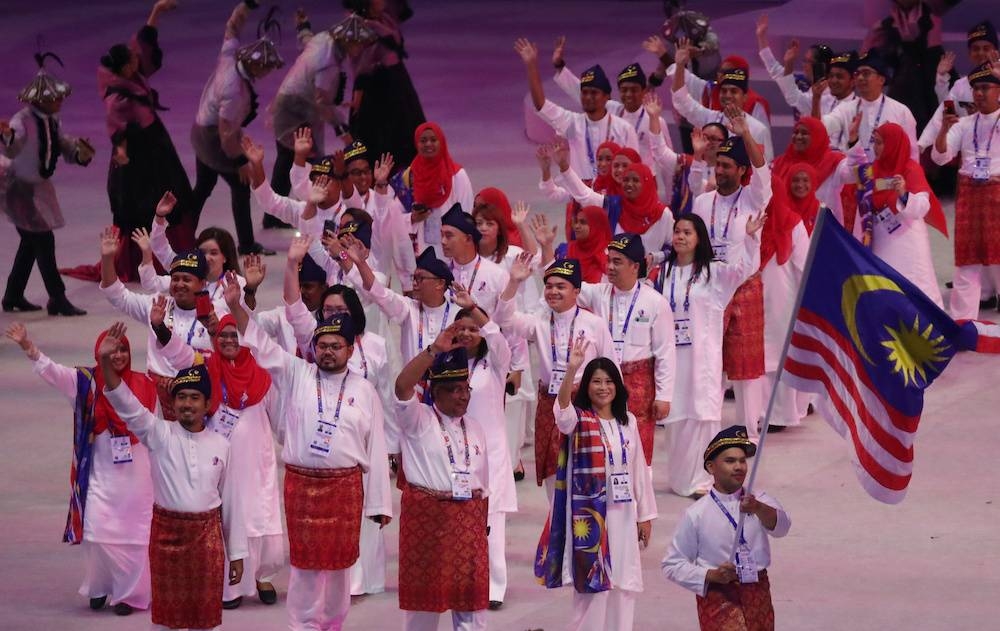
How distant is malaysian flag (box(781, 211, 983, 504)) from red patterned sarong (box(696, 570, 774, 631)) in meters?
0.65

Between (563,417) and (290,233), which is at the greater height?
(290,233)

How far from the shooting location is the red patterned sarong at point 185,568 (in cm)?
911

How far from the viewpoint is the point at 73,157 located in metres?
14.5

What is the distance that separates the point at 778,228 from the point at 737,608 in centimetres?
458

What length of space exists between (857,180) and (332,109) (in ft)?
13.9

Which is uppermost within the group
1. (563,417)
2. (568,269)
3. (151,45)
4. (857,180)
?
(151,45)

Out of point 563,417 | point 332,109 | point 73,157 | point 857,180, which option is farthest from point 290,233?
point 563,417

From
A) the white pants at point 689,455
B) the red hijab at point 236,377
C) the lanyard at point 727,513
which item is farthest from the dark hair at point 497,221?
the lanyard at point 727,513

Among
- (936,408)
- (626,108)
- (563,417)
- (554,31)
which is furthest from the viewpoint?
(554,31)

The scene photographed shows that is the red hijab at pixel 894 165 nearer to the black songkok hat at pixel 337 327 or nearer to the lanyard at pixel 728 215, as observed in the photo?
the lanyard at pixel 728 215

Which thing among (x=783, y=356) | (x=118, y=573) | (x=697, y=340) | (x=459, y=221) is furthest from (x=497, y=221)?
(x=783, y=356)

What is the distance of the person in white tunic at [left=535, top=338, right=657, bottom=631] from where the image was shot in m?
9.30

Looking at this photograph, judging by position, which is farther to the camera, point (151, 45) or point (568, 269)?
point (151, 45)

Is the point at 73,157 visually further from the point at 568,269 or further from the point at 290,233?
the point at 568,269
